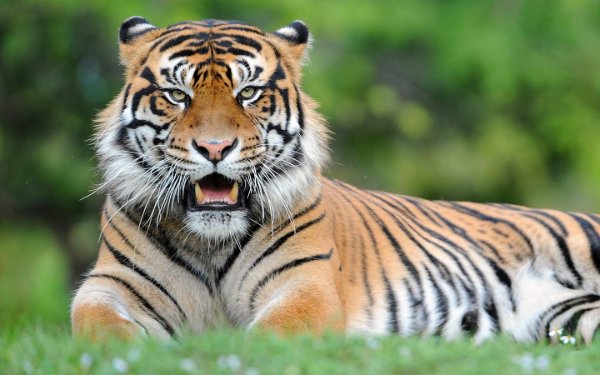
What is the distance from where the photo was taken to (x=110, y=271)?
5.21m

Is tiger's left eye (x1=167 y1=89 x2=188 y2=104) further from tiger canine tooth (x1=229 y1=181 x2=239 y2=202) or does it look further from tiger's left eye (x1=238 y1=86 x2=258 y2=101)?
tiger canine tooth (x1=229 y1=181 x2=239 y2=202)

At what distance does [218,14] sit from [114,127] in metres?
6.08

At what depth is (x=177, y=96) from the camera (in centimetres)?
515

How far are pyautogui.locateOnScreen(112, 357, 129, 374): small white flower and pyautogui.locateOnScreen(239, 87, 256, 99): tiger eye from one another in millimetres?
1635

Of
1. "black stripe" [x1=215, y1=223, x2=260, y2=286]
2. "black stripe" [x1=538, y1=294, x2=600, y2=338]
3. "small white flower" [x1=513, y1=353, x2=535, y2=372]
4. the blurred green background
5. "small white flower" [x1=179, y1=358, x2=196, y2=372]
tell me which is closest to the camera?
"small white flower" [x1=179, y1=358, x2=196, y2=372]

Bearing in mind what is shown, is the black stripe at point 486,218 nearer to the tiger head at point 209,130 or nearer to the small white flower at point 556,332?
the small white flower at point 556,332

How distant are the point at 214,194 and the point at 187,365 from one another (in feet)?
4.50

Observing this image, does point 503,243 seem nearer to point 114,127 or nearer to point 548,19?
point 114,127

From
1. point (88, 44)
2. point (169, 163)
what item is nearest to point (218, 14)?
point (88, 44)

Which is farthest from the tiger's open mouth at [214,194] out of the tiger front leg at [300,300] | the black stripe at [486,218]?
the black stripe at [486,218]

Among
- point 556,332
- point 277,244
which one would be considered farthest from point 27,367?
point 556,332

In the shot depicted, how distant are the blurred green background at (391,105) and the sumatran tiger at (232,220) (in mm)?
5726

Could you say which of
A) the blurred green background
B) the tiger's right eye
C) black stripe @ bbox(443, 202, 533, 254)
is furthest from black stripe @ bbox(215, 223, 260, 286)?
the blurred green background

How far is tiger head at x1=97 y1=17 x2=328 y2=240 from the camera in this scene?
16.5ft
